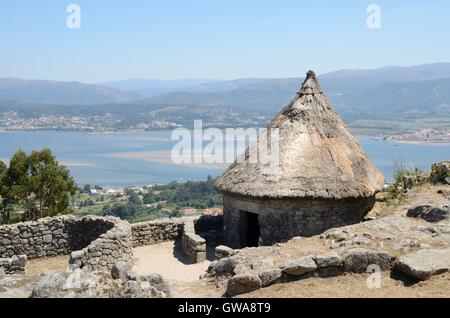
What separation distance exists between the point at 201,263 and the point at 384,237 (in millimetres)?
5367

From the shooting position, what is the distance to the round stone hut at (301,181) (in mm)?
11688

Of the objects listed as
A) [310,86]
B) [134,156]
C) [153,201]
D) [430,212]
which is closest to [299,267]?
[430,212]

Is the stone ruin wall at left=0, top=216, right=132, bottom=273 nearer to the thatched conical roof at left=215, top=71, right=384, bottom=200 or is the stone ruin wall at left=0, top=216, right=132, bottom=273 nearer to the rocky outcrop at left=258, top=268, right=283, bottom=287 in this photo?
the thatched conical roof at left=215, top=71, right=384, bottom=200

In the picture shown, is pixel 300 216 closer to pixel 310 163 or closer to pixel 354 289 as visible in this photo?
pixel 310 163

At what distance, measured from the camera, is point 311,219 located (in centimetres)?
1167

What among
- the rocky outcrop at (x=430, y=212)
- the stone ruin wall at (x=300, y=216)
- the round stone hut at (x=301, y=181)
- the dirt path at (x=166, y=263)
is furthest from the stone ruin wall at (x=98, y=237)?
the rocky outcrop at (x=430, y=212)

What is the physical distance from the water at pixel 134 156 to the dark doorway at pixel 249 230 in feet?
181

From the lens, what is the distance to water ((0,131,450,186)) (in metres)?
95.0

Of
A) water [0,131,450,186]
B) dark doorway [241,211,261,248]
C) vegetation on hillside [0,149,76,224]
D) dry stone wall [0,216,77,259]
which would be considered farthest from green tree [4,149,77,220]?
water [0,131,450,186]

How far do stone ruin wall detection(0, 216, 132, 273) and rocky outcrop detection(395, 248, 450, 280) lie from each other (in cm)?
680

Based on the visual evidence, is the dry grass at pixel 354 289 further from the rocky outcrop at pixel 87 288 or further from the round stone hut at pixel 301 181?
the round stone hut at pixel 301 181

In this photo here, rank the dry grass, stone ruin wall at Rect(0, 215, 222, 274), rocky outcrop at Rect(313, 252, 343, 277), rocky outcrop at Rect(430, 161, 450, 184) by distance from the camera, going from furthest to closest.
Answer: rocky outcrop at Rect(430, 161, 450, 184)
stone ruin wall at Rect(0, 215, 222, 274)
rocky outcrop at Rect(313, 252, 343, 277)
the dry grass
